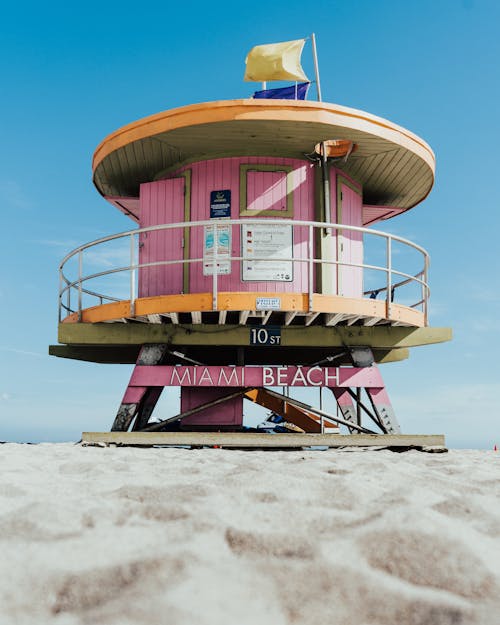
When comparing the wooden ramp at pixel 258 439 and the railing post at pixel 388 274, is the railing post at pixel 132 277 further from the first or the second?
the railing post at pixel 388 274

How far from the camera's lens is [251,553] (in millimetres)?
2279

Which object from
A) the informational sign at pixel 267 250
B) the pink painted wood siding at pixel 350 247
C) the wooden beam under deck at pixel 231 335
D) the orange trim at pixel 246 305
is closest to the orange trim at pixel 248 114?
the pink painted wood siding at pixel 350 247

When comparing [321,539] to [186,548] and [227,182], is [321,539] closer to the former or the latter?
[186,548]

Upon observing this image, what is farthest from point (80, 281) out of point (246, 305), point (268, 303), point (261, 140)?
point (261, 140)

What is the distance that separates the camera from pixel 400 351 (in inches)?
436

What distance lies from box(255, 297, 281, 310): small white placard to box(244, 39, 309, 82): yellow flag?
4377 mm

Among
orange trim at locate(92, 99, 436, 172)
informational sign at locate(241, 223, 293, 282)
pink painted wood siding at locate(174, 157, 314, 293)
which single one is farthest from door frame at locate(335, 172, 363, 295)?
orange trim at locate(92, 99, 436, 172)

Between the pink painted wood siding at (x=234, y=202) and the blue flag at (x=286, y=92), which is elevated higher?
the blue flag at (x=286, y=92)

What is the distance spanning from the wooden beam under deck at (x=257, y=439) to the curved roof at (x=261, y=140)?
169 inches

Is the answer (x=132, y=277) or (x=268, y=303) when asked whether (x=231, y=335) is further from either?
(x=132, y=277)

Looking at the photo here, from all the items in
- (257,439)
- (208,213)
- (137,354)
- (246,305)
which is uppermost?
(208,213)

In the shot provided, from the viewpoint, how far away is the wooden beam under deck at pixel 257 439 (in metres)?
7.72

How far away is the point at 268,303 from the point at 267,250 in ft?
4.44

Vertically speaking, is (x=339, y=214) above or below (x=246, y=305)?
above
